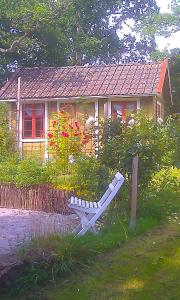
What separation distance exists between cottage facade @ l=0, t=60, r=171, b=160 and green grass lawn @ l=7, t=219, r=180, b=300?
41.1ft

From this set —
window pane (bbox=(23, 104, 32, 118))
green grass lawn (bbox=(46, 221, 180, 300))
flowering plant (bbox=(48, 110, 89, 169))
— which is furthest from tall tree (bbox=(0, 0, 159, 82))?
green grass lawn (bbox=(46, 221, 180, 300))

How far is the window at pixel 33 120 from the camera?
20.0m

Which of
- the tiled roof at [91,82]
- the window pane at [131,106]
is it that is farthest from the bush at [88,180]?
the window pane at [131,106]

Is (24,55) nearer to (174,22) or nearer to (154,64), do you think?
A: (154,64)

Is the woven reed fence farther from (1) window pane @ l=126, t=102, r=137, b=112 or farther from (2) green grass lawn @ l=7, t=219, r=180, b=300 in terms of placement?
(1) window pane @ l=126, t=102, r=137, b=112

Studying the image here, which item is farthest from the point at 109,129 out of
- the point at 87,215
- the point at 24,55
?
the point at 24,55

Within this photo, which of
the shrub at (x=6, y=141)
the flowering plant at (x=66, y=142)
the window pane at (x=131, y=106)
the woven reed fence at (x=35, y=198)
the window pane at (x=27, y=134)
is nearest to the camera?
the woven reed fence at (x=35, y=198)

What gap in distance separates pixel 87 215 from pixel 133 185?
0.97 m

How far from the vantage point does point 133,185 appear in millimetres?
7312

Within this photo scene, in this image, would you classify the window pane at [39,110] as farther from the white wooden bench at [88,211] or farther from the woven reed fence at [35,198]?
the white wooden bench at [88,211]

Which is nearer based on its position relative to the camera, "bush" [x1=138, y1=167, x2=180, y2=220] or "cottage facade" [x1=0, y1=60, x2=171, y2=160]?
"bush" [x1=138, y1=167, x2=180, y2=220]

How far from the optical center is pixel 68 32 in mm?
31203

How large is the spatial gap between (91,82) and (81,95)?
1656 mm

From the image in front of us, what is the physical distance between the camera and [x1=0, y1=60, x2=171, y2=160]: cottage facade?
1883 cm
